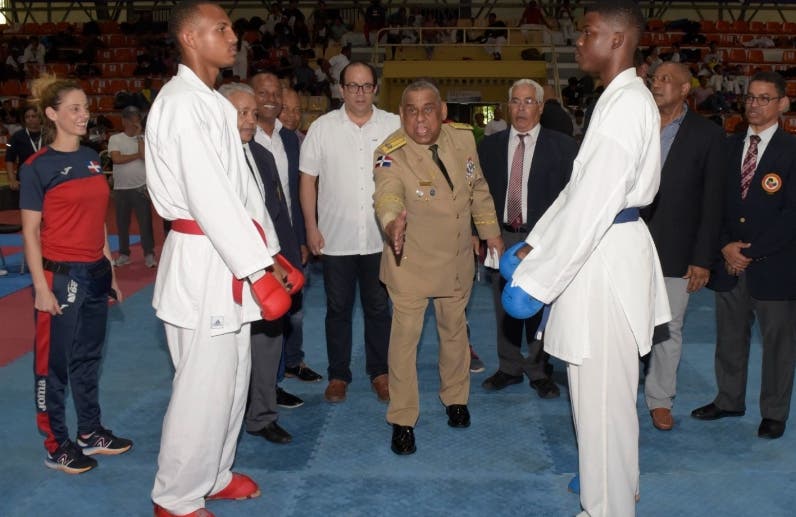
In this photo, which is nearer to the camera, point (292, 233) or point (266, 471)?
point (266, 471)

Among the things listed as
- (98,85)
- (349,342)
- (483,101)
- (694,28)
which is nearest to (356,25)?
(483,101)

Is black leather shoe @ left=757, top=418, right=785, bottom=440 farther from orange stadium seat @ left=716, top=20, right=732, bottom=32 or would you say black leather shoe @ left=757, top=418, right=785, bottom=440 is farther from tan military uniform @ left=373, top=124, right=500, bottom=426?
orange stadium seat @ left=716, top=20, right=732, bottom=32

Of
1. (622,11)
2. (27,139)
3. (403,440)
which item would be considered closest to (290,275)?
(403,440)

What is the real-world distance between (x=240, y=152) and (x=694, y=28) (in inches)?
728

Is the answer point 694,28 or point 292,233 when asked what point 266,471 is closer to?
point 292,233

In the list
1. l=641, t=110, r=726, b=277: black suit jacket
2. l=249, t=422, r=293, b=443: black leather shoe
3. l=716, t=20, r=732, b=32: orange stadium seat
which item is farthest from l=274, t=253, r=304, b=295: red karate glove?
l=716, t=20, r=732, b=32: orange stadium seat

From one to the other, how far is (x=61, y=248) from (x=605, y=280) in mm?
2426

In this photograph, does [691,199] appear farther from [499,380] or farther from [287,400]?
[287,400]

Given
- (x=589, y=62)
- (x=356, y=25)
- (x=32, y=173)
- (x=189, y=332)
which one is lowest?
(x=189, y=332)

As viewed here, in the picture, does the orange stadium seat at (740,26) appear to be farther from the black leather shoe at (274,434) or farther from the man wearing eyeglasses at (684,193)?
the black leather shoe at (274,434)

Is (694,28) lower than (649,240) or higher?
higher

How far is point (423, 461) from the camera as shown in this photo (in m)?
3.82

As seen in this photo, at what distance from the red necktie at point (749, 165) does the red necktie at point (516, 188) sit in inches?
46.5

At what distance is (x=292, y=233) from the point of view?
13.8 feet
